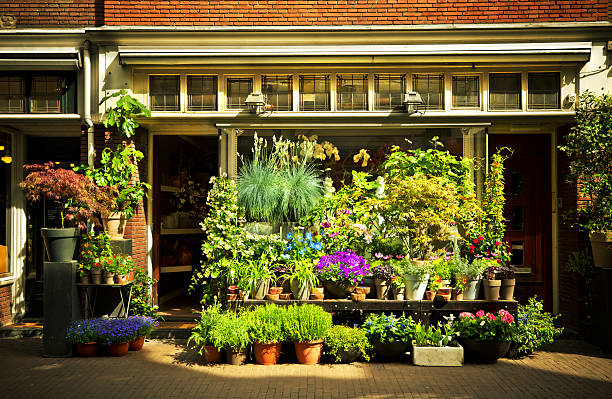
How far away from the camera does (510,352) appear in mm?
7484

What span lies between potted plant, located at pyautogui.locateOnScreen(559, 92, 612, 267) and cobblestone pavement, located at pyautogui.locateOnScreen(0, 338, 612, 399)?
1561mm

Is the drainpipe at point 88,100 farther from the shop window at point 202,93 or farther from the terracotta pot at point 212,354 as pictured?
the terracotta pot at point 212,354

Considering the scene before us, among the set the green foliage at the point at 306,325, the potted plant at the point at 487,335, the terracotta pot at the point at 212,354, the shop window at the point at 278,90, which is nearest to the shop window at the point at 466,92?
the shop window at the point at 278,90

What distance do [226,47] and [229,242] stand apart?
121 inches

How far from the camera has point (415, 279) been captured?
7.52 m

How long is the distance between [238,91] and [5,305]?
5268 mm

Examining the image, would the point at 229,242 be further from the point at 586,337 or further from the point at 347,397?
the point at 586,337

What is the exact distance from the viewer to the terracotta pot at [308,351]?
7.11 meters

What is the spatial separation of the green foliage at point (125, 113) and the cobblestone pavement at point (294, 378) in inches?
132

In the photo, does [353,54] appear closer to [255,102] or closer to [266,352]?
[255,102]

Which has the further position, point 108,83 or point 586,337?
point 108,83

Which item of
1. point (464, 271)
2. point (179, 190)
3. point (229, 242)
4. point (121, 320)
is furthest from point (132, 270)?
point (464, 271)

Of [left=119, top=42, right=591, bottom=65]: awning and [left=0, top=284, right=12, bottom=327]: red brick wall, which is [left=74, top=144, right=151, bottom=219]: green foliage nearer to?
[left=119, top=42, right=591, bottom=65]: awning

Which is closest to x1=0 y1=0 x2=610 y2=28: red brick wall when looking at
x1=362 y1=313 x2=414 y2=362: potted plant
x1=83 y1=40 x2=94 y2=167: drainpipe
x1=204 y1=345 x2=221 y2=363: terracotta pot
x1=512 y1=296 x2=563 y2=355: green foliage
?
x1=83 y1=40 x2=94 y2=167: drainpipe
